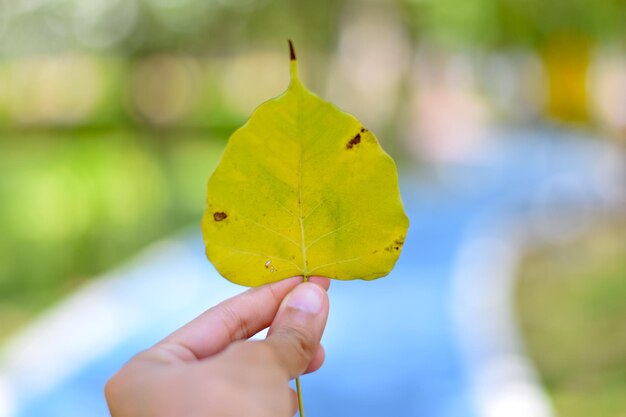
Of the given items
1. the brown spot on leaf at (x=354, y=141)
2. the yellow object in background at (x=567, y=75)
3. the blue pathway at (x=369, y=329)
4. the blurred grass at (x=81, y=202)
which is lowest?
the blue pathway at (x=369, y=329)

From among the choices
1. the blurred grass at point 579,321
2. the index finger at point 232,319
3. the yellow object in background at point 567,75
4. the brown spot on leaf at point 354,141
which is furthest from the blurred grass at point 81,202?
the yellow object in background at point 567,75

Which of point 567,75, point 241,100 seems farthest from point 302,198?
point 567,75

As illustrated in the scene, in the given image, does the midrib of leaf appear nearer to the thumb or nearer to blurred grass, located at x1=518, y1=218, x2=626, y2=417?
the thumb

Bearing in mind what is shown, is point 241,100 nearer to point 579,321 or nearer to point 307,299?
point 579,321

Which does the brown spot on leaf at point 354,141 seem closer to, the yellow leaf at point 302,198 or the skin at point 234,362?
the yellow leaf at point 302,198

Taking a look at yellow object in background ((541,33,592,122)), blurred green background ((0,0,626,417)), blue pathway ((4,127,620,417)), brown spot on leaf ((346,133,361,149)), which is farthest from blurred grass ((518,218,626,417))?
yellow object in background ((541,33,592,122))

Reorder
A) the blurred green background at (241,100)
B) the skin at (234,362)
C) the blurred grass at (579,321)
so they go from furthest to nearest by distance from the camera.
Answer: the blurred green background at (241,100) → the blurred grass at (579,321) → the skin at (234,362)

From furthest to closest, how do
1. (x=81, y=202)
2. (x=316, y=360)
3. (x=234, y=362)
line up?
(x=81, y=202), (x=316, y=360), (x=234, y=362)
